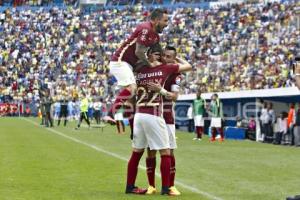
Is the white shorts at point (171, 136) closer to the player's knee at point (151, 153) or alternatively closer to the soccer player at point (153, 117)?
the player's knee at point (151, 153)

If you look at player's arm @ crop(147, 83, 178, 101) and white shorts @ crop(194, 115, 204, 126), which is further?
white shorts @ crop(194, 115, 204, 126)

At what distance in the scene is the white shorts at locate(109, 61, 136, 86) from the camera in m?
10.5

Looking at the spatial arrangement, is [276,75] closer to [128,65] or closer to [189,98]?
[189,98]

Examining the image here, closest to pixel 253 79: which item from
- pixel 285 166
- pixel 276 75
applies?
pixel 276 75

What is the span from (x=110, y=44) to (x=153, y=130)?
51206 millimetres

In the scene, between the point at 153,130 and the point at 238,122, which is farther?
the point at 238,122

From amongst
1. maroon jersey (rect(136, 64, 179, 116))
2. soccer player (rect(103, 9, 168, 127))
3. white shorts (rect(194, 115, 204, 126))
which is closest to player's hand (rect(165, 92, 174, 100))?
maroon jersey (rect(136, 64, 179, 116))

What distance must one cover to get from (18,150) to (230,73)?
71.7ft

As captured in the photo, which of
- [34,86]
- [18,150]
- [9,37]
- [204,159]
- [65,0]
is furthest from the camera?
[65,0]

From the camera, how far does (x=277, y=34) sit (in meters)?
43.7

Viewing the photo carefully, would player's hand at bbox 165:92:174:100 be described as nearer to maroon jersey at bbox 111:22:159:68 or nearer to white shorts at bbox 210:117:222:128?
maroon jersey at bbox 111:22:159:68

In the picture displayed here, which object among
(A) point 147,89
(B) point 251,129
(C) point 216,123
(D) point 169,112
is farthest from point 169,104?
(B) point 251,129

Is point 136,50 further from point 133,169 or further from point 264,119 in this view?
point 264,119

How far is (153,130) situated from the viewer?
1070 cm
